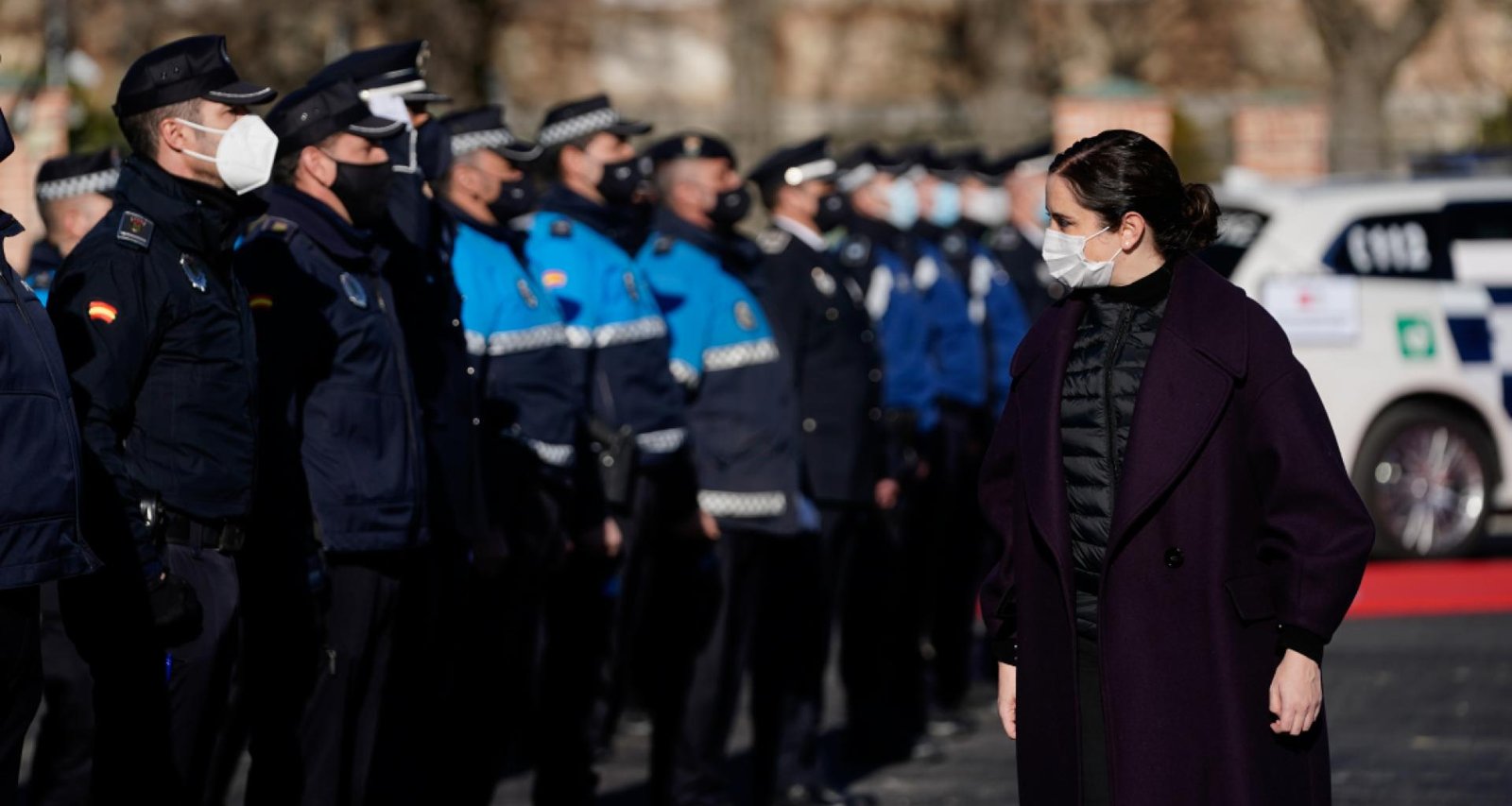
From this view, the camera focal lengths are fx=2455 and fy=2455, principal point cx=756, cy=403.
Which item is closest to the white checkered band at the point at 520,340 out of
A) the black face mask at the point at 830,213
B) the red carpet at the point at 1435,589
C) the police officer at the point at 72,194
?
the police officer at the point at 72,194

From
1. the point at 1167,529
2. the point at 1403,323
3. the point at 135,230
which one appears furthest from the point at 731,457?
the point at 1403,323

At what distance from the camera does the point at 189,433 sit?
219 inches

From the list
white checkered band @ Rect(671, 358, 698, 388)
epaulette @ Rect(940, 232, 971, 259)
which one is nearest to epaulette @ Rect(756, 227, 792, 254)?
white checkered band @ Rect(671, 358, 698, 388)

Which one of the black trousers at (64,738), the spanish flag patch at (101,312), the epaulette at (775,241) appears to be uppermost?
the spanish flag patch at (101,312)

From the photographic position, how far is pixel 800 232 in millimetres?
9180

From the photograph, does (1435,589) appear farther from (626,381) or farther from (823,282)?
(626,381)

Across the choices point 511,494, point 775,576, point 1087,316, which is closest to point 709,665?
point 775,576

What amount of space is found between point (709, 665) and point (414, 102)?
2118 millimetres

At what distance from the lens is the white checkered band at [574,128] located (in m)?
8.14

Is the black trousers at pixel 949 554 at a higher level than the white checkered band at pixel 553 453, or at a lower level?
lower

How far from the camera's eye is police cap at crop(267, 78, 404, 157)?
6.37m

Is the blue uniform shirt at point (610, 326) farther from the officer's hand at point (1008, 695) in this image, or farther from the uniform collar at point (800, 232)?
the officer's hand at point (1008, 695)

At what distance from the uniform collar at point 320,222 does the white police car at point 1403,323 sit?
26.8 ft

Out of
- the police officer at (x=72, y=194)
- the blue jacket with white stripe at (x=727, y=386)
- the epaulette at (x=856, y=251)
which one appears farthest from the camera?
the epaulette at (x=856, y=251)
